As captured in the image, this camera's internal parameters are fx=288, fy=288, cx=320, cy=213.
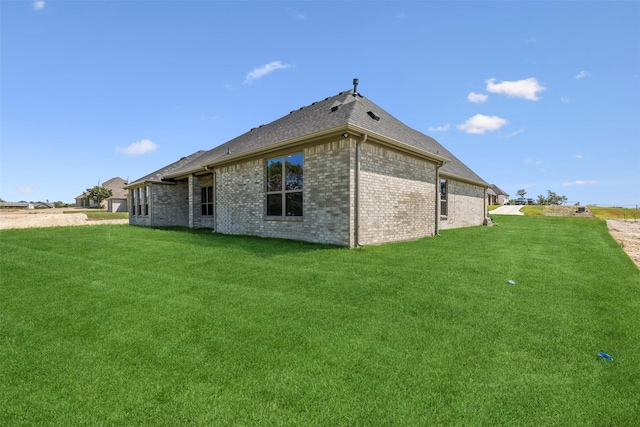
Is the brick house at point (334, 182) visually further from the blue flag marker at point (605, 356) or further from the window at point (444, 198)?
the blue flag marker at point (605, 356)

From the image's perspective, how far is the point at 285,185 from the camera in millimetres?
10734

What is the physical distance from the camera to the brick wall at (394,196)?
9.36 m

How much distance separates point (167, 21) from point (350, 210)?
9440 mm

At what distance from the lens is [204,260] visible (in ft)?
24.0

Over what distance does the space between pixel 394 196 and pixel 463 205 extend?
9911 millimetres

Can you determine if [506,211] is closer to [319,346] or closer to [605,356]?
[605,356]

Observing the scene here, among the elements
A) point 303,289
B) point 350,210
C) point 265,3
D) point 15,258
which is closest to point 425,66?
point 265,3

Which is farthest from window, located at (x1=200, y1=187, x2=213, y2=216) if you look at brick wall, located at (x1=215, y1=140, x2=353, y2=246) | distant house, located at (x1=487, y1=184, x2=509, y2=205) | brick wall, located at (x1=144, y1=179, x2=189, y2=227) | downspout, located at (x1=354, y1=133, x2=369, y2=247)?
distant house, located at (x1=487, y1=184, x2=509, y2=205)

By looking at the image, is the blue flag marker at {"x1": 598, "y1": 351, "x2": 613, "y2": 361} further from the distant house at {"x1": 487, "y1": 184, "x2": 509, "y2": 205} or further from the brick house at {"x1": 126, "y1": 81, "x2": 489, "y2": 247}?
the distant house at {"x1": 487, "y1": 184, "x2": 509, "y2": 205}

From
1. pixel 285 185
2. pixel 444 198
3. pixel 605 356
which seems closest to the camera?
pixel 605 356

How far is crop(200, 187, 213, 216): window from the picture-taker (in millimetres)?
16500

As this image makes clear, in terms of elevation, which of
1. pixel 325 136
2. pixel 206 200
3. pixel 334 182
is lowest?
pixel 206 200

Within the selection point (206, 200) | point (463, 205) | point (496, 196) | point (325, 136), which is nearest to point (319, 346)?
point (325, 136)

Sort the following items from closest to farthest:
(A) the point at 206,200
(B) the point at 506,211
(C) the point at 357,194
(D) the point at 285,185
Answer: (C) the point at 357,194
(D) the point at 285,185
(A) the point at 206,200
(B) the point at 506,211
